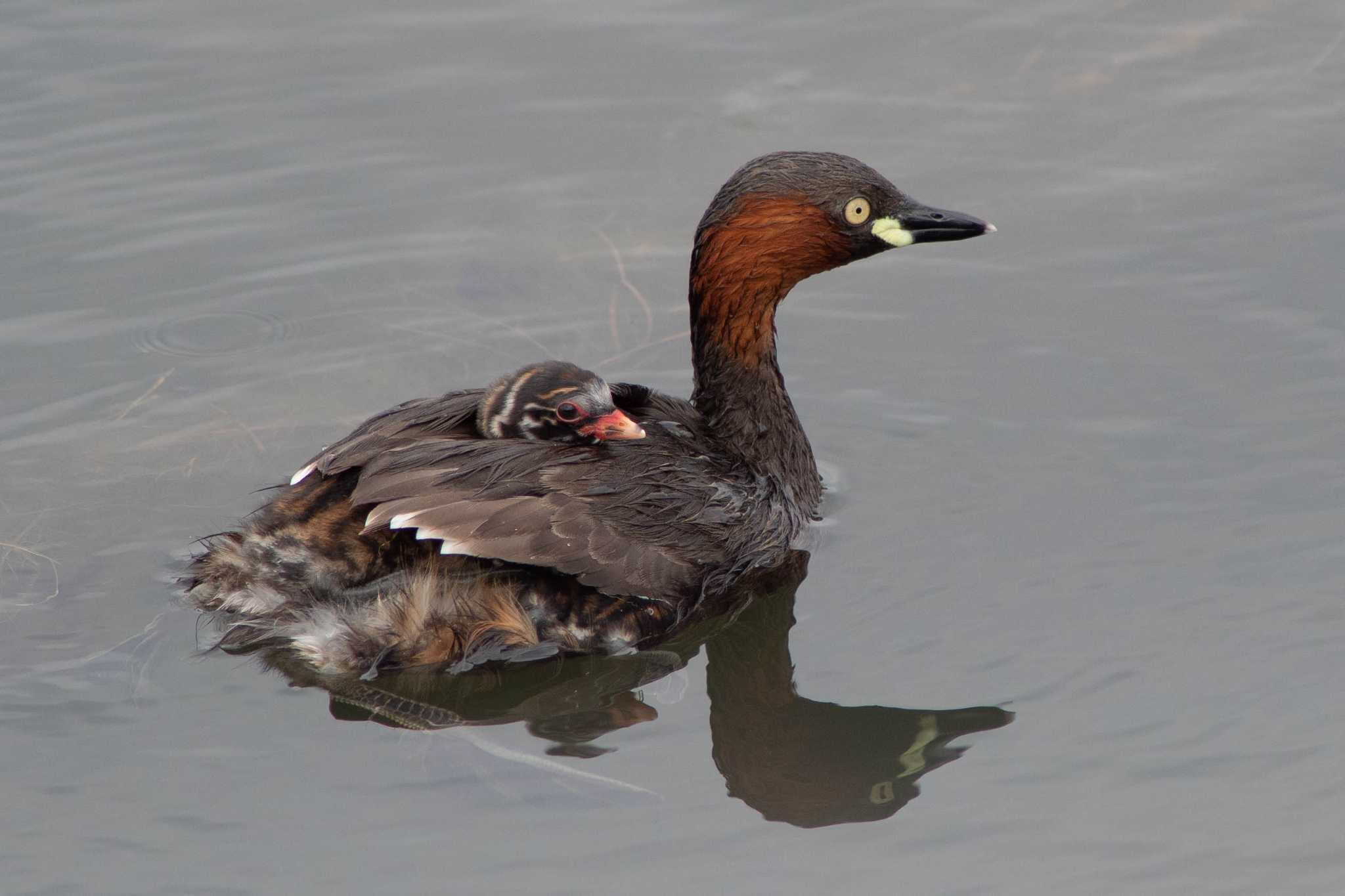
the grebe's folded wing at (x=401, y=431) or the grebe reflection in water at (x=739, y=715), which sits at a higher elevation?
the grebe's folded wing at (x=401, y=431)

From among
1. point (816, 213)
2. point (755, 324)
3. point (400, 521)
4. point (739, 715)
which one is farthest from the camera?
point (755, 324)

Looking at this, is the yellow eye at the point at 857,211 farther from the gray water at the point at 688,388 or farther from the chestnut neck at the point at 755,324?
the gray water at the point at 688,388

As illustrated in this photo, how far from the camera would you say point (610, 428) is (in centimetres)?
570

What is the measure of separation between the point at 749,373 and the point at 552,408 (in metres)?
0.90

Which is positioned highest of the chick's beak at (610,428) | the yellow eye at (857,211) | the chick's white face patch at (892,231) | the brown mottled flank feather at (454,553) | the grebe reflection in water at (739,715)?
the yellow eye at (857,211)

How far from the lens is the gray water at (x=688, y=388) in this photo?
4.88 meters

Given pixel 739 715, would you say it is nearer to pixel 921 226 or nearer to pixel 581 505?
pixel 581 505

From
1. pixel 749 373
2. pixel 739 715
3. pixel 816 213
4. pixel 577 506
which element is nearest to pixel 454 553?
pixel 577 506

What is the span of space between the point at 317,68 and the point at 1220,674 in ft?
18.0

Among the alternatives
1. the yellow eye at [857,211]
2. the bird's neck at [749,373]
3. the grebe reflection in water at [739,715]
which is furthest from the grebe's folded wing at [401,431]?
the yellow eye at [857,211]

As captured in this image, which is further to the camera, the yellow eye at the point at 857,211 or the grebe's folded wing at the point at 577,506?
the yellow eye at the point at 857,211

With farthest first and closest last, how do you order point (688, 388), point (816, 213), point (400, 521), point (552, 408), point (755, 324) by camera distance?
point (688, 388) < point (755, 324) < point (816, 213) < point (552, 408) < point (400, 521)

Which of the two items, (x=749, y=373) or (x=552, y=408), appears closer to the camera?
(x=552, y=408)

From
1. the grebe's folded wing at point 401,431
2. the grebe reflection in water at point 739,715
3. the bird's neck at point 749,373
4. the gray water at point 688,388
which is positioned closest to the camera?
the gray water at point 688,388
